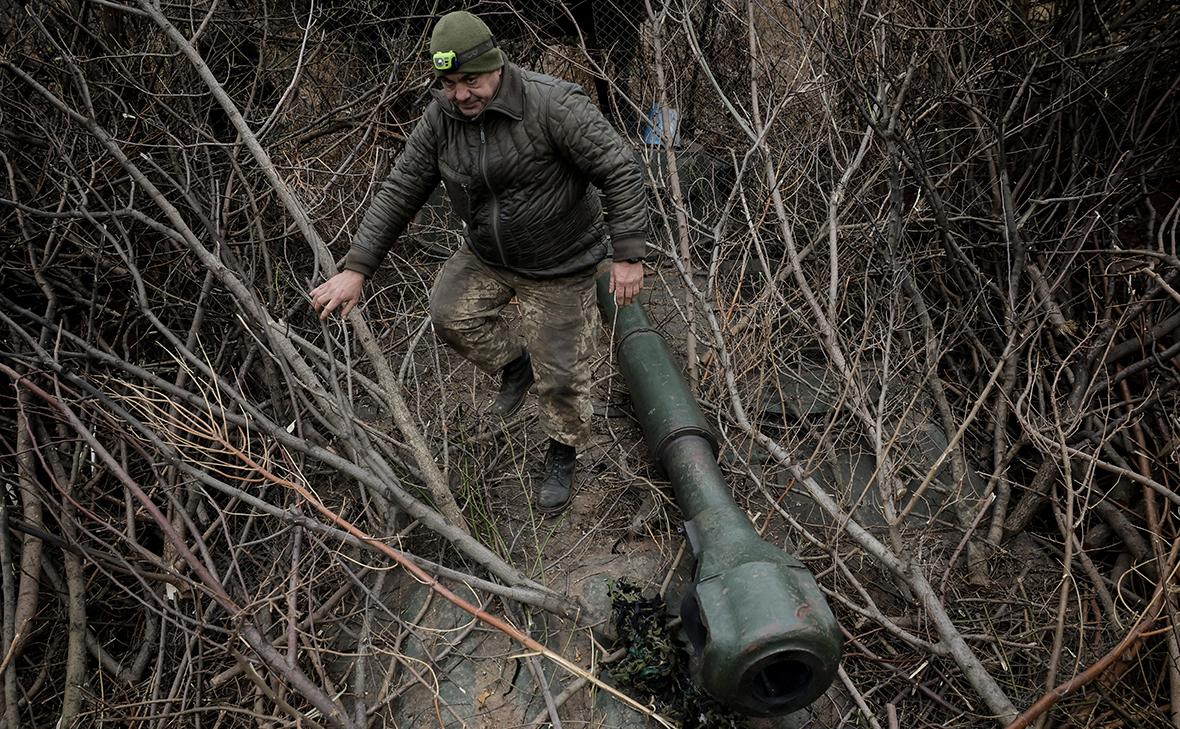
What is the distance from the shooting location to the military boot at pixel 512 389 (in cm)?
425

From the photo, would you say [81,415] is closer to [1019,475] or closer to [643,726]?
[643,726]

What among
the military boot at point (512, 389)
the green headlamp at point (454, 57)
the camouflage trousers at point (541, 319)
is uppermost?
the green headlamp at point (454, 57)

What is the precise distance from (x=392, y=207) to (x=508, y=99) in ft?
2.30

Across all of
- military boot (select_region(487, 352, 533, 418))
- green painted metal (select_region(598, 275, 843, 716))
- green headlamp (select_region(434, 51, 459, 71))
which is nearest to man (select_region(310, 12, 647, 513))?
green headlamp (select_region(434, 51, 459, 71))

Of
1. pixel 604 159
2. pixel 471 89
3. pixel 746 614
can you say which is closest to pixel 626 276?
pixel 604 159

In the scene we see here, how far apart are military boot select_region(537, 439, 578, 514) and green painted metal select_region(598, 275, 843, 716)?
0.77 m

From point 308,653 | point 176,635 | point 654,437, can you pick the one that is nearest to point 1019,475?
point 654,437

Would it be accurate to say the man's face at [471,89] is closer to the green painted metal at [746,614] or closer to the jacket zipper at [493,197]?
the jacket zipper at [493,197]

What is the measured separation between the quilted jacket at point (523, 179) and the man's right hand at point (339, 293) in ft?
0.20

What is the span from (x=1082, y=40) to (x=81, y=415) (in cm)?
564

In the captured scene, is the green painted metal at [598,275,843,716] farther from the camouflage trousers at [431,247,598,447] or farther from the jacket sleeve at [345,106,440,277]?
the jacket sleeve at [345,106,440,277]

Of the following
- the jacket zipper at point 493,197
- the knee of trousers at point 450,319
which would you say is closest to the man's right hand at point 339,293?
the knee of trousers at point 450,319

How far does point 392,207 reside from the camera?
3406 mm

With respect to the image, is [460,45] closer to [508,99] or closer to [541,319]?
[508,99]
